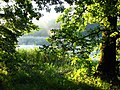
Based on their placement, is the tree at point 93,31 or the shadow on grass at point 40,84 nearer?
the shadow on grass at point 40,84

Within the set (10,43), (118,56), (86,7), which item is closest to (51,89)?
(10,43)

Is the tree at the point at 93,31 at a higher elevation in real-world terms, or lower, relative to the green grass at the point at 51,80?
higher

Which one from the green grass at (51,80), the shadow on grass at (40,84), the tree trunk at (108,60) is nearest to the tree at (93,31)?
the tree trunk at (108,60)

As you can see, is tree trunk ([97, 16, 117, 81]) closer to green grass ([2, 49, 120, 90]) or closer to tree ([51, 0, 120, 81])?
tree ([51, 0, 120, 81])

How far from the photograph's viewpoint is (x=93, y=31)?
16.6m

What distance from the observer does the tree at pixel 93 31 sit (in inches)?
590

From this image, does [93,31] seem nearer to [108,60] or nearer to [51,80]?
[108,60]

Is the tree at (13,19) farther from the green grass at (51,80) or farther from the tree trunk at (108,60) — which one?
the tree trunk at (108,60)

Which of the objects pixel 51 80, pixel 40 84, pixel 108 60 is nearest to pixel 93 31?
pixel 108 60

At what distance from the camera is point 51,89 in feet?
45.1

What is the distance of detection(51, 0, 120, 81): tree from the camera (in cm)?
1498

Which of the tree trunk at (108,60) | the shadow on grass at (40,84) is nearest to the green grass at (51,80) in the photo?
the shadow on grass at (40,84)

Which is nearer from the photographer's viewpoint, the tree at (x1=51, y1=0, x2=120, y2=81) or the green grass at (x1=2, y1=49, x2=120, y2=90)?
the green grass at (x1=2, y1=49, x2=120, y2=90)

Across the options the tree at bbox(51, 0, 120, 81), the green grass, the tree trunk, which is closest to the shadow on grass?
the green grass
